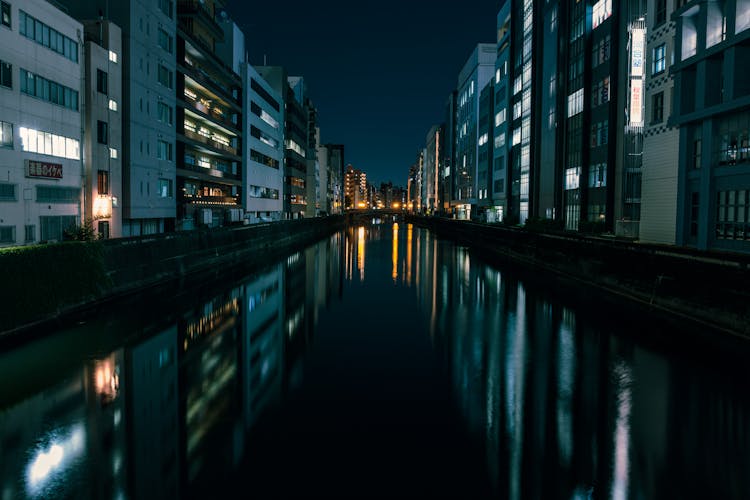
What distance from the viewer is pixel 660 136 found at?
3906 centimetres

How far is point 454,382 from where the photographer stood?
1216cm

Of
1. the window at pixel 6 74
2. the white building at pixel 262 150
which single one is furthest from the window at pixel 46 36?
the white building at pixel 262 150

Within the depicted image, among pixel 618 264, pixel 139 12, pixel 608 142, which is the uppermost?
pixel 139 12

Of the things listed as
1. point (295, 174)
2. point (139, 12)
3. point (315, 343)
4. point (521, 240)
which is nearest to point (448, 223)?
point (295, 174)

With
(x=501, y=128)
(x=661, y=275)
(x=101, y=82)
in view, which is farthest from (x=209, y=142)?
(x=661, y=275)

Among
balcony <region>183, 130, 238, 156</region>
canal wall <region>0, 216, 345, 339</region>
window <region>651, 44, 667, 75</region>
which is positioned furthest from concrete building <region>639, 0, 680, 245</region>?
balcony <region>183, 130, 238, 156</region>

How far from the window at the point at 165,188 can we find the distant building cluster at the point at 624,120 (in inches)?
1657

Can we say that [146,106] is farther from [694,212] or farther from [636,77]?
[694,212]

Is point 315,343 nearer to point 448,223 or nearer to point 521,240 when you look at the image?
point 521,240

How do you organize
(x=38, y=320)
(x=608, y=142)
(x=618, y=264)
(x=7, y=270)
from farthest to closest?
(x=608, y=142) < (x=618, y=264) < (x=38, y=320) < (x=7, y=270)

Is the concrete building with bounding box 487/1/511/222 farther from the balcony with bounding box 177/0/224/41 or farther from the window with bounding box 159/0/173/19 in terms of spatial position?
the window with bounding box 159/0/173/19

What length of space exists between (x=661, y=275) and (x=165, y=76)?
4967 centimetres

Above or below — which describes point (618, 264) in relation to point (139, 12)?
below

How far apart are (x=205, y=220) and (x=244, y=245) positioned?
21.1m
